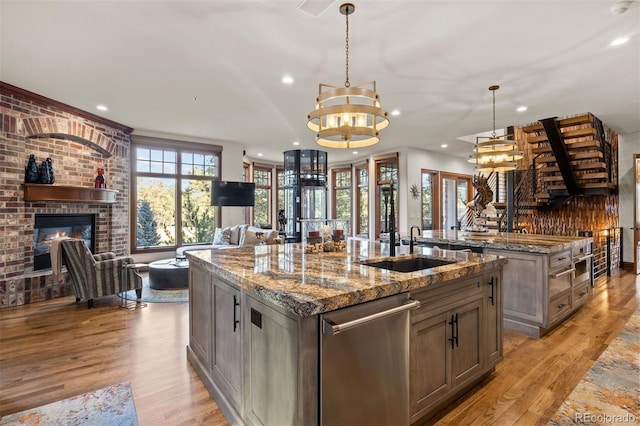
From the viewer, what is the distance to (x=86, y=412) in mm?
2027

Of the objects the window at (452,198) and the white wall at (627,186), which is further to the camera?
the window at (452,198)

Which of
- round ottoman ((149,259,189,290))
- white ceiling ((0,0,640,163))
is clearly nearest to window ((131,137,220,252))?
white ceiling ((0,0,640,163))

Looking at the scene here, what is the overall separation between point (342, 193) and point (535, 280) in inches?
308

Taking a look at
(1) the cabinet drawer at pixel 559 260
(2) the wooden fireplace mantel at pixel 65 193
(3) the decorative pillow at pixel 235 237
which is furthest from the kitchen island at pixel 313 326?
(3) the decorative pillow at pixel 235 237

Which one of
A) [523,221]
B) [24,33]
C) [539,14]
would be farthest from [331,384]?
[523,221]

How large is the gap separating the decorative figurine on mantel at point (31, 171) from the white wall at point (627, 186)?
1066 centimetres

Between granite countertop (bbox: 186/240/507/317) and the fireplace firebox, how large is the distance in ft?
12.4

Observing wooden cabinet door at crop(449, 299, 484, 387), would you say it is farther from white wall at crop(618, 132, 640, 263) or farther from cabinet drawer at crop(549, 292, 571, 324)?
white wall at crop(618, 132, 640, 263)

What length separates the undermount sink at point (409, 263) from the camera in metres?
2.30

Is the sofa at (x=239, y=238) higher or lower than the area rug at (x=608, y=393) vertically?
higher

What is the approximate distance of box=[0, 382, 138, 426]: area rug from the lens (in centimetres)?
194

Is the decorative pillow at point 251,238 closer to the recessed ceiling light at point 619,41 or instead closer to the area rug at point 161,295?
the area rug at point 161,295

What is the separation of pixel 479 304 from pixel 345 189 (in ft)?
28.2

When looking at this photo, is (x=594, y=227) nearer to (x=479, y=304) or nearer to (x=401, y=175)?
(x=401, y=175)
